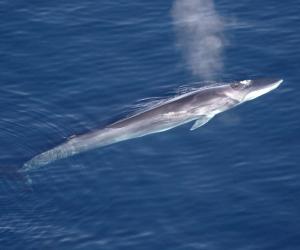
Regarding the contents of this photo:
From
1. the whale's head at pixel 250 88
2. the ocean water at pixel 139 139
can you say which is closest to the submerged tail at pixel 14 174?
the ocean water at pixel 139 139

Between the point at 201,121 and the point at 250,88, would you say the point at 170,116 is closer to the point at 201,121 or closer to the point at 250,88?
the point at 201,121

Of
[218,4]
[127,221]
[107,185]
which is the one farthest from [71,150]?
[218,4]

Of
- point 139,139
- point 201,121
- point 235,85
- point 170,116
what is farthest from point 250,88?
point 139,139

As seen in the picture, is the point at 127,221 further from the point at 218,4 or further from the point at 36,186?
the point at 218,4

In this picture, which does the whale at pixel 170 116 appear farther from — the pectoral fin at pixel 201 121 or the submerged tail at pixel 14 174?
the submerged tail at pixel 14 174

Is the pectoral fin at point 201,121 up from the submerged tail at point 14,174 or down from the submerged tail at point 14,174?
up

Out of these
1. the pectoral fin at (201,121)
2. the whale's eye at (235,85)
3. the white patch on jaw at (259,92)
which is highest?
the whale's eye at (235,85)

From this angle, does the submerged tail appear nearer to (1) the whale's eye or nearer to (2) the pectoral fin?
(2) the pectoral fin
